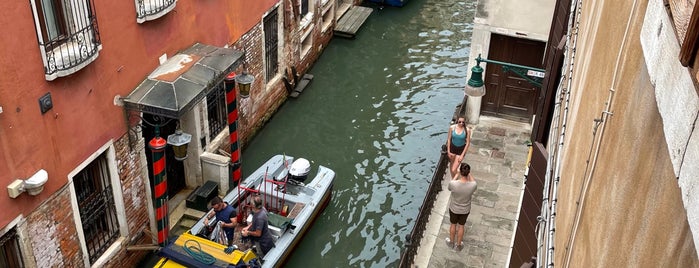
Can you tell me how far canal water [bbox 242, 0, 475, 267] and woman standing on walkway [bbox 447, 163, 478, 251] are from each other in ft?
3.71

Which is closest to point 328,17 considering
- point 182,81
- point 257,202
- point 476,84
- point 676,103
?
point 476,84

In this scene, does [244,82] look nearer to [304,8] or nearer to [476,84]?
[476,84]

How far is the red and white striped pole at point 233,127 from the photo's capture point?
36.0ft

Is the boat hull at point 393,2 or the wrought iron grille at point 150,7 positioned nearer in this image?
the wrought iron grille at point 150,7

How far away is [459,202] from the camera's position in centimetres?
943

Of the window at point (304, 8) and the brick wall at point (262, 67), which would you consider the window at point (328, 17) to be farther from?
the window at point (304, 8)

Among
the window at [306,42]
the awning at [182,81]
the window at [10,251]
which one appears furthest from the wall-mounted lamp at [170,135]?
the window at [306,42]

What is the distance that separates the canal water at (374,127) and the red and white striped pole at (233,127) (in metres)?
1.09

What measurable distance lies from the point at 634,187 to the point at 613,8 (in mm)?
2177

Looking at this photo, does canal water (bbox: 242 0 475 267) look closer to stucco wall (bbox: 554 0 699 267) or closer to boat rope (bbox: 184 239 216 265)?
boat rope (bbox: 184 239 216 265)

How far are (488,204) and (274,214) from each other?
340 cm

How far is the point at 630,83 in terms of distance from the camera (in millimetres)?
3004

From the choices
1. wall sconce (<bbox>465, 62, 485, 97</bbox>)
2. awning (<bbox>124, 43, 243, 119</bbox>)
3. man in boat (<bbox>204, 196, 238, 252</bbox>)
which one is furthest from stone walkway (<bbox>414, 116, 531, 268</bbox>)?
awning (<bbox>124, 43, 243, 119</bbox>)

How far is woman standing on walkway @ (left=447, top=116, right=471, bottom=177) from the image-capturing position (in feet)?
36.6
